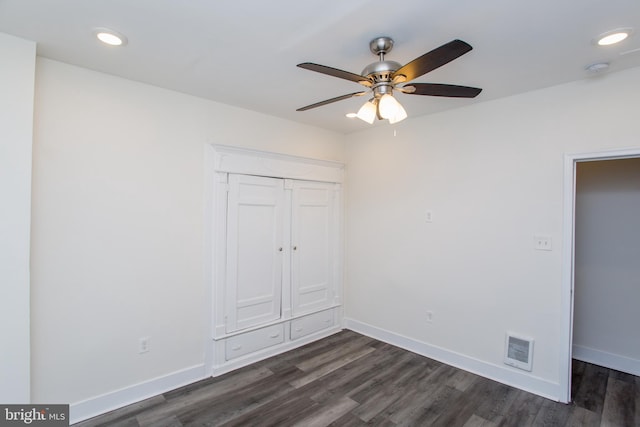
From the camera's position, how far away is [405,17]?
1714 millimetres

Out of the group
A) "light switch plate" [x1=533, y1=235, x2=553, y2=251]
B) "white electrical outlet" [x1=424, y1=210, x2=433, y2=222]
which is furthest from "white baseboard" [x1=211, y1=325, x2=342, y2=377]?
"light switch plate" [x1=533, y1=235, x2=553, y2=251]

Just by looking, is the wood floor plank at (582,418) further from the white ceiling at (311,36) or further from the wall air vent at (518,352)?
the white ceiling at (311,36)

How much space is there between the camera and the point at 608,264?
3.27 metres

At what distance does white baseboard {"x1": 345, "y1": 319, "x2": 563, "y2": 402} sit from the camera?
272 cm

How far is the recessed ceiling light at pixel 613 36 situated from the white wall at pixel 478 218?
0.64 meters

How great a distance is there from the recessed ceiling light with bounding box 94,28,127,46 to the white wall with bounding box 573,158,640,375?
14.2 ft

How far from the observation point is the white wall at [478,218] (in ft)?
8.70

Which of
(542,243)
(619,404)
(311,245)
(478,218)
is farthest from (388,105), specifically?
(619,404)

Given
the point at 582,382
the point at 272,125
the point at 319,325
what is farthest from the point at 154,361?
the point at 582,382

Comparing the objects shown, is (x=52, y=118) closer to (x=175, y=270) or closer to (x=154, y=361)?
(x=175, y=270)

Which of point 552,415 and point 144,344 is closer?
point 552,415

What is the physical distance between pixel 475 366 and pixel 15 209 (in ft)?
12.9

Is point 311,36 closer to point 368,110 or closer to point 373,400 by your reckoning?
point 368,110

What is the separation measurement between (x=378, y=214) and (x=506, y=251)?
1468 mm
